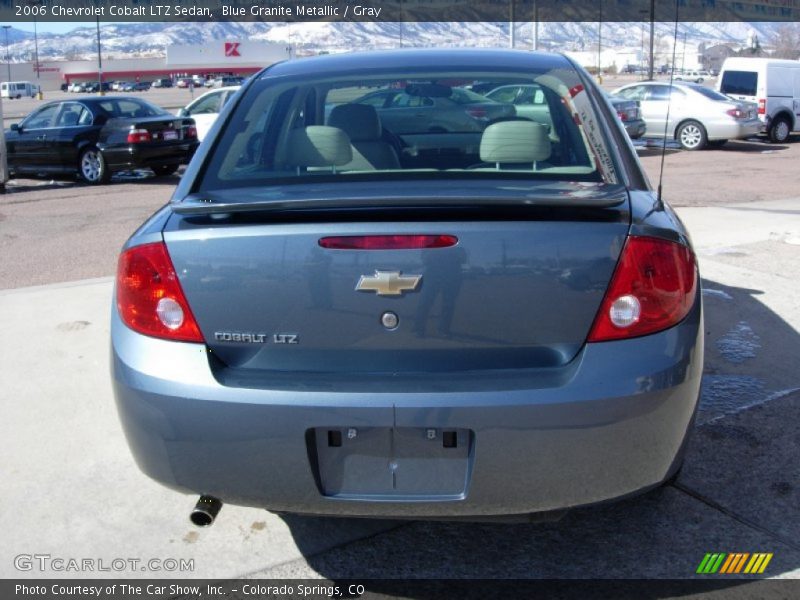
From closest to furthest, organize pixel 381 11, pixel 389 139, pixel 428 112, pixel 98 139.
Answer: pixel 389 139
pixel 428 112
pixel 98 139
pixel 381 11

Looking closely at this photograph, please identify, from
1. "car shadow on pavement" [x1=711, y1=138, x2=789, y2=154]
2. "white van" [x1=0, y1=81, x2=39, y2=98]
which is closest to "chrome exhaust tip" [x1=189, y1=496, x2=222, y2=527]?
"car shadow on pavement" [x1=711, y1=138, x2=789, y2=154]

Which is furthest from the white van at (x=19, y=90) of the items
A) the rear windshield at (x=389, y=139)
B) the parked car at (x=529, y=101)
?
the rear windshield at (x=389, y=139)

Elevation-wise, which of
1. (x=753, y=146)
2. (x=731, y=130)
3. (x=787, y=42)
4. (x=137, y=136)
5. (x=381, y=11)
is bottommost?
(x=753, y=146)

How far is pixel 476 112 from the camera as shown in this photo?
179 inches

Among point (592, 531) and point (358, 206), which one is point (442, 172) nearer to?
point (358, 206)

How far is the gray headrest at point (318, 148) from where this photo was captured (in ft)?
10.9

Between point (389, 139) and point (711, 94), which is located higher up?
point (389, 139)

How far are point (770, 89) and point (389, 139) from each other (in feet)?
68.7

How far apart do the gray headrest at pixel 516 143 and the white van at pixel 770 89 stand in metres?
20.6

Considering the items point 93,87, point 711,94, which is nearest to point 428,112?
point 711,94

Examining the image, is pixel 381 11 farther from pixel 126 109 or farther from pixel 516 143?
pixel 516 143

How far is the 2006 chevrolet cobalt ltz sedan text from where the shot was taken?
2.50 m

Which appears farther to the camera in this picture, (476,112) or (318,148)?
(476,112)

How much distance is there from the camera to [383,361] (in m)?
2.58
